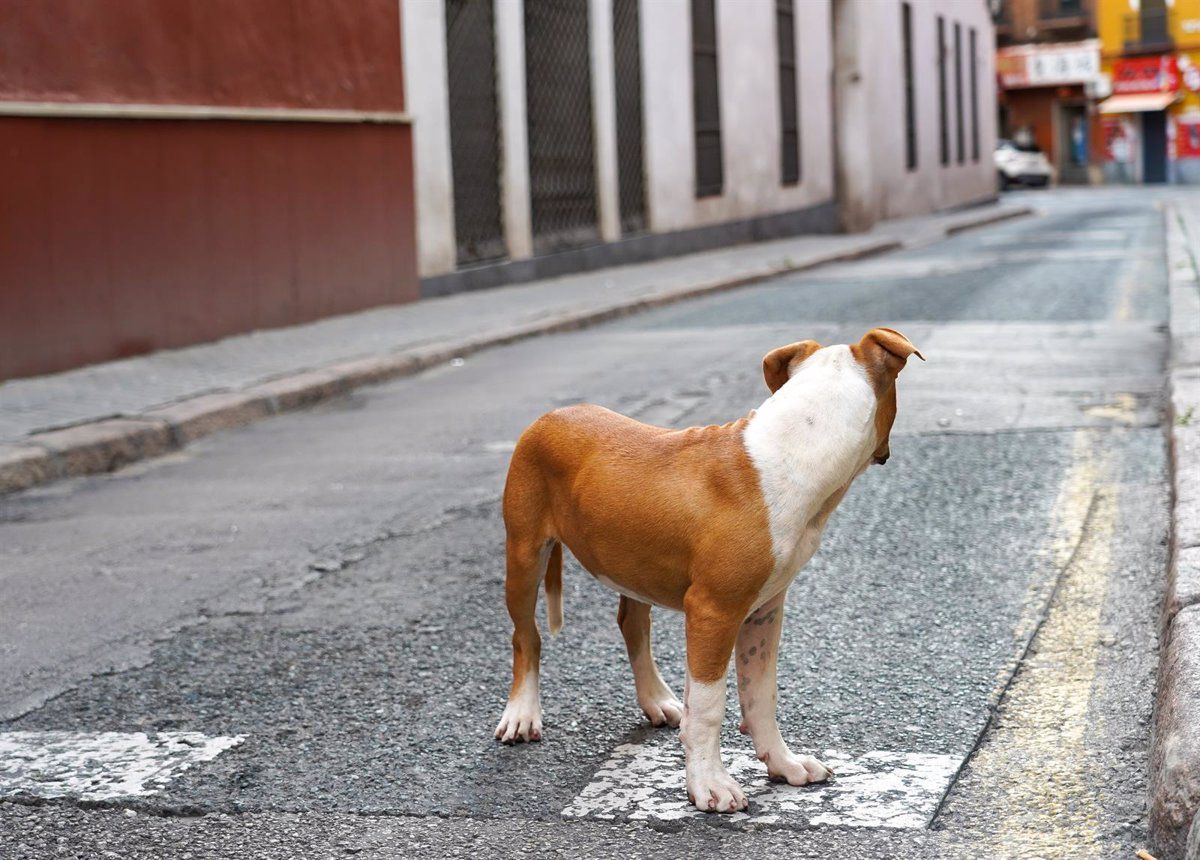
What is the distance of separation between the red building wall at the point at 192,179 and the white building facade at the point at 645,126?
3.44ft

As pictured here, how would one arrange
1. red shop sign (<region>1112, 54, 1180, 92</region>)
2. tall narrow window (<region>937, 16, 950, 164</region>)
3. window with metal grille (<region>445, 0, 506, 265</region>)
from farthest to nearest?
red shop sign (<region>1112, 54, 1180, 92</region>)
tall narrow window (<region>937, 16, 950, 164</region>)
window with metal grille (<region>445, 0, 506, 265</region>)

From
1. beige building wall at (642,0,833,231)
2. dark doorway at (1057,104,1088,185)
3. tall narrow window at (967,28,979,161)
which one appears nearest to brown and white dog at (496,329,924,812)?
beige building wall at (642,0,833,231)

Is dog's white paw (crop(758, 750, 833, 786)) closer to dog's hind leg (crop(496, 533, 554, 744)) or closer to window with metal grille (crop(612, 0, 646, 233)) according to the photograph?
dog's hind leg (crop(496, 533, 554, 744))

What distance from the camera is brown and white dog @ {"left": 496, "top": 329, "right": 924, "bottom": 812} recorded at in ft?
9.42

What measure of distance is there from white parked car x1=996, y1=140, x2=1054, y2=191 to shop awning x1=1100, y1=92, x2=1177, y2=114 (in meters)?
2.87

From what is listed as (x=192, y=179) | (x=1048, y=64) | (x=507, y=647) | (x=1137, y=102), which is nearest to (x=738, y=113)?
(x=192, y=179)

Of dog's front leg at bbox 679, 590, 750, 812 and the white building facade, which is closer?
dog's front leg at bbox 679, 590, 750, 812

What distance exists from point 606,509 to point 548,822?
59 centimetres

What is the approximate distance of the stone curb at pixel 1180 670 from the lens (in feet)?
8.69

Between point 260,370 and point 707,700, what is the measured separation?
748 cm

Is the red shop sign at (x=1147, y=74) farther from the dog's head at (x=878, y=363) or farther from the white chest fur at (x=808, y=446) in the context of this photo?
the white chest fur at (x=808, y=446)

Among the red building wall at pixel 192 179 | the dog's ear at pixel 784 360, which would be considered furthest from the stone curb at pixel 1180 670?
the red building wall at pixel 192 179

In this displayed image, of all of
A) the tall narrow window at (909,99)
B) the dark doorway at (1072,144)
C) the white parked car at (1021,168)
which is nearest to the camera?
the tall narrow window at (909,99)

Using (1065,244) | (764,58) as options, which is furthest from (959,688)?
(764,58)
